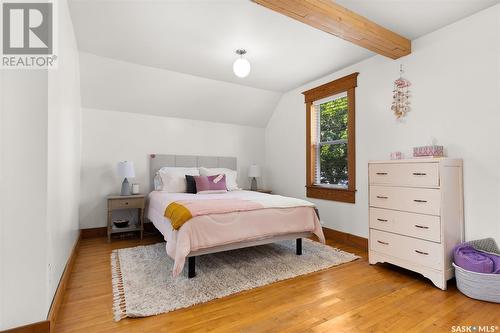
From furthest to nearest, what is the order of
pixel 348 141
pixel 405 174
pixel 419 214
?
pixel 348 141, pixel 405 174, pixel 419 214

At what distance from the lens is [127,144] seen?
4047mm

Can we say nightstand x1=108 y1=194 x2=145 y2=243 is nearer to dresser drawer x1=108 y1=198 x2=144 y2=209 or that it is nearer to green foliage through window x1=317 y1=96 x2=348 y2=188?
dresser drawer x1=108 y1=198 x2=144 y2=209

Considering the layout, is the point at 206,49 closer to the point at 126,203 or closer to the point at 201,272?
the point at 126,203

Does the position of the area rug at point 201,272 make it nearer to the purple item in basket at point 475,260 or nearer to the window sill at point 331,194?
the window sill at point 331,194

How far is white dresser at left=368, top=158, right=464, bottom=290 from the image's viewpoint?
86.4 inches

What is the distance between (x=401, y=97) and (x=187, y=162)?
336 cm

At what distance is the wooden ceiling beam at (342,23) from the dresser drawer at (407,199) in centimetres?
150

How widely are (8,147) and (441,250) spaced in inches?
128

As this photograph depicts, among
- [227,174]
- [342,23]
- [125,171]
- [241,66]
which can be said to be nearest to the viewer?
[342,23]

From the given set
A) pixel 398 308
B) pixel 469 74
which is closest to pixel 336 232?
pixel 398 308

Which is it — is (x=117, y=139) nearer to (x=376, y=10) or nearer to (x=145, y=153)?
(x=145, y=153)

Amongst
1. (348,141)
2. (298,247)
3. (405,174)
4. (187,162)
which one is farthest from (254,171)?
(405,174)

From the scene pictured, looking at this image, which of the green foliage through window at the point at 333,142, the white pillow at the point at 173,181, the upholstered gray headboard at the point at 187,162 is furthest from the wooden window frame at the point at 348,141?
the white pillow at the point at 173,181

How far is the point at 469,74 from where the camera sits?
2.36 meters
